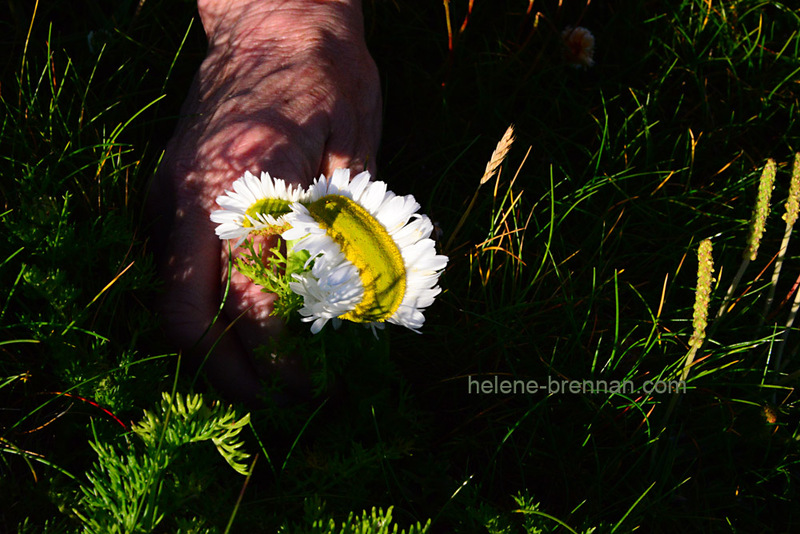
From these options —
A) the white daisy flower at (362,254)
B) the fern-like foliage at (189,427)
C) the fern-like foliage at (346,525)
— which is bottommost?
the fern-like foliage at (346,525)

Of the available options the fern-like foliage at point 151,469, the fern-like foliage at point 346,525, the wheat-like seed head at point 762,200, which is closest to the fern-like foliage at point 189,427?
the fern-like foliage at point 151,469

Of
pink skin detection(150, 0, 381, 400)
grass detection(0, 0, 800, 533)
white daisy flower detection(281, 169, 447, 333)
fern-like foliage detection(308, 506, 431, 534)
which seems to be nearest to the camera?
fern-like foliage detection(308, 506, 431, 534)

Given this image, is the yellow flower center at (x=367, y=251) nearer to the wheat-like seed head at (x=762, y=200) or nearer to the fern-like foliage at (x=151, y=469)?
the fern-like foliage at (x=151, y=469)

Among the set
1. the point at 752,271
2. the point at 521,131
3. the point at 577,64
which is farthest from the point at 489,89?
the point at 752,271

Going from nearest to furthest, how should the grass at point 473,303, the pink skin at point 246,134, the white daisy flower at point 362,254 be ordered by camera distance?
the white daisy flower at point 362,254 < the grass at point 473,303 < the pink skin at point 246,134

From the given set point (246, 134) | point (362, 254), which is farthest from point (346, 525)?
point (246, 134)

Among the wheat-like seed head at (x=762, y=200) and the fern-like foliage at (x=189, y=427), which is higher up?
the wheat-like seed head at (x=762, y=200)

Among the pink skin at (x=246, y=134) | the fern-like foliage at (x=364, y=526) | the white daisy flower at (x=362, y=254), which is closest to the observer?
the fern-like foliage at (x=364, y=526)

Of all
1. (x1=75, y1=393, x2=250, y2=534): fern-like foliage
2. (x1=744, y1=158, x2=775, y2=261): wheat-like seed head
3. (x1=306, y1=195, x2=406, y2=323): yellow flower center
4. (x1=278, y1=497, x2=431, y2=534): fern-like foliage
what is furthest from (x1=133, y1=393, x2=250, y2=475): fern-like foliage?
(x1=744, y1=158, x2=775, y2=261): wheat-like seed head

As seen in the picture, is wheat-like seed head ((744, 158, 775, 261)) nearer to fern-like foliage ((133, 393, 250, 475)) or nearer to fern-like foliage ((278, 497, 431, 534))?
fern-like foliage ((278, 497, 431, 534))
